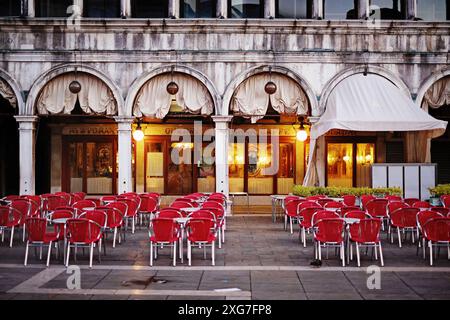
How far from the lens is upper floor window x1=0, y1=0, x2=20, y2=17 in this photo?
2148cm

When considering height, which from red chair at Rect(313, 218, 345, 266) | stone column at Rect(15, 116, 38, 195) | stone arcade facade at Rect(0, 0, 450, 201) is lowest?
red chair at Rect(313, 218, 345, 266)

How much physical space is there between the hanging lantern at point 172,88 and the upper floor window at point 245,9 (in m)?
3.73

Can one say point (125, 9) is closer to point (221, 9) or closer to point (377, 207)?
point (221, 9)

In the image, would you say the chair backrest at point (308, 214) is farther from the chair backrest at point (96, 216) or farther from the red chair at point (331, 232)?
the chair backrest at point (96, 216)

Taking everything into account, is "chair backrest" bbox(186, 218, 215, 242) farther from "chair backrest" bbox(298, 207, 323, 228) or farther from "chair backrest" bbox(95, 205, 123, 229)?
"chair backrest" bbox(298, 207, 323, 228)

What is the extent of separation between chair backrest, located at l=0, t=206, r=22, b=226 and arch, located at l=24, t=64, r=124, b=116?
7821 mm

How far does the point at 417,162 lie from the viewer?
2022 cm

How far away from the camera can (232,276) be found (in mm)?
9859

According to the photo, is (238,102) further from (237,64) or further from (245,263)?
(245,263)

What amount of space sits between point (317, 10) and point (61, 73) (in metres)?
9.84

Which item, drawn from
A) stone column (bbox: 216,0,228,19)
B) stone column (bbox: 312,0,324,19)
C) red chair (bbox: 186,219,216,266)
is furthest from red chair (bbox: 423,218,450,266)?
stone column (bbox: 216,0,228,19)

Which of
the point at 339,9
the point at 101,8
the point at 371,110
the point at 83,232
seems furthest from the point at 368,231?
the point at 101,8

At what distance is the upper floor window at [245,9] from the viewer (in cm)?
2150
